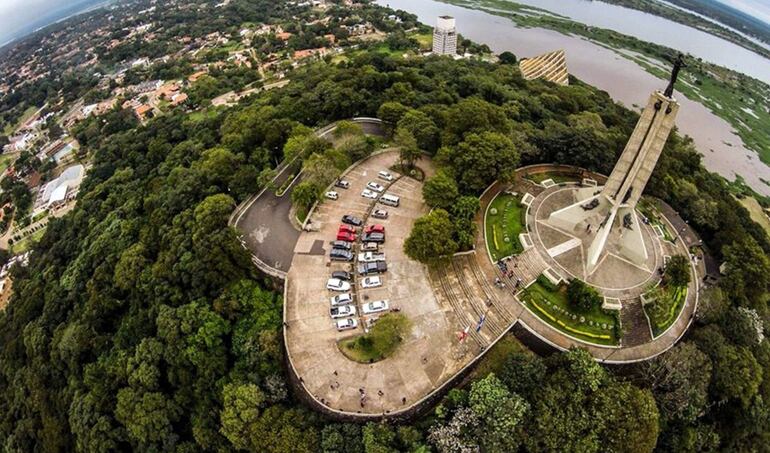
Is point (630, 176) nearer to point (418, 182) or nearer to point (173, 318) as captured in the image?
point (418, 182)

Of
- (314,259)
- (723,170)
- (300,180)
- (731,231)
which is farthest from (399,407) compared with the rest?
(723,170)

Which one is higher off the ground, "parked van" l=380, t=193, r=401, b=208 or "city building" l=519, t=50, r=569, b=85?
"parked van" l=380, t=193, r=401, b=208

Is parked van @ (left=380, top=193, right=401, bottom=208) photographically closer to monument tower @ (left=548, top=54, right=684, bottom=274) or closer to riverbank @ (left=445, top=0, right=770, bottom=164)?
monument tower @ (left=548, top=54, right=684, bottom=274)

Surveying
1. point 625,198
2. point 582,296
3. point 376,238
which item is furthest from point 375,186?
point 625,198

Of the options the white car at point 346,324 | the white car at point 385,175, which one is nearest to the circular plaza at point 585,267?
the white car at point 385,175

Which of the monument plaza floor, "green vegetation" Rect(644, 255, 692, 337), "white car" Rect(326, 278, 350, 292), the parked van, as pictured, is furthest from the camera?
the parked van

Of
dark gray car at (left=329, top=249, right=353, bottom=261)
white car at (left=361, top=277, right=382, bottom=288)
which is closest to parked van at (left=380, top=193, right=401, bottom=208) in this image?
dark gray car at (left=329, top=249, right=353, bottom=261)

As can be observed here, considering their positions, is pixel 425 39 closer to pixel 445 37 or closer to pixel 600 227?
pixel 445 37
